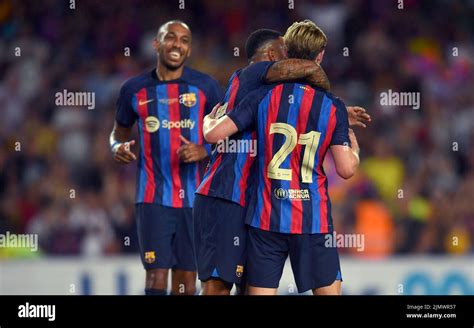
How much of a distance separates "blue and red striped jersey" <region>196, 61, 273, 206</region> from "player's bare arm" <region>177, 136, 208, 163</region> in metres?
0.83

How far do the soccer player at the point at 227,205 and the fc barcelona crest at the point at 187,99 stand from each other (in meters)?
1.46

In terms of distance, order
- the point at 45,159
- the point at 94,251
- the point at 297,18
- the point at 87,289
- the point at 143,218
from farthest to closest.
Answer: the point at 297,18 < the point at 45,159 < the point at 94,251 < the point at 87,289 < the point at 143,218

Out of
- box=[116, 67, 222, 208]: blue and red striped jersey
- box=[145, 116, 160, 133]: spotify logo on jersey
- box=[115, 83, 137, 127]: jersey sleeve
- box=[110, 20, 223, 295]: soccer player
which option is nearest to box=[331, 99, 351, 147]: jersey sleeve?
box=[110, 20, 223, 295]: soccer player

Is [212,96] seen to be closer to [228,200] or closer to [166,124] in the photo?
[166,124]

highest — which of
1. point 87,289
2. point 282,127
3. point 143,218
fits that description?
point 282,127

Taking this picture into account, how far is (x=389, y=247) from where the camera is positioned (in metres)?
11.0

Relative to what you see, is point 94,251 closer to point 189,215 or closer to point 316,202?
point 189,215

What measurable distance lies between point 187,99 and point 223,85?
430 centimetres

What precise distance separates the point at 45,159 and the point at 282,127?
6.43m

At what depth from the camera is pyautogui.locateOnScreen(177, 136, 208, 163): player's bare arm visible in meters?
7.41

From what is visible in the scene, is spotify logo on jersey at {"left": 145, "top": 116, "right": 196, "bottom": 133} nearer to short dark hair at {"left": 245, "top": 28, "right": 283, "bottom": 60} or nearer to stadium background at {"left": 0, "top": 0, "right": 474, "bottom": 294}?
short dark hair at {"left": 245, "top": 28, "right": 283, "bottom": 60}

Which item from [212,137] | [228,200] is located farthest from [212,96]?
[212,137]

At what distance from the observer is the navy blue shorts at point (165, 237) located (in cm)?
779
